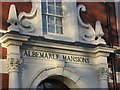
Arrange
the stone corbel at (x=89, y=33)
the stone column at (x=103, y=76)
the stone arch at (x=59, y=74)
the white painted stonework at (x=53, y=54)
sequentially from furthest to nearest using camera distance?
the stone corbel at (x=89, y=33) → the stone column at (x=103, y=76) → the stone arch at (x=59, y=74) → the white painted stonework at (x=53, y=54)

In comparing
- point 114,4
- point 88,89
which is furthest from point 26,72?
point 114,4

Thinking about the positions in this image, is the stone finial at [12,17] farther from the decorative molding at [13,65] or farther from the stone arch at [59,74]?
the stone arch at [59,74]

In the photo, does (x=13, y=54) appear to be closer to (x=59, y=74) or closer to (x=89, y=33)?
(x=59, y=74)

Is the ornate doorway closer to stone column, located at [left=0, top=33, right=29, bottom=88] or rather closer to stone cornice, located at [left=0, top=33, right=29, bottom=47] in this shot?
stone column, located at [left=0, top=33, right=29, bottom=88]

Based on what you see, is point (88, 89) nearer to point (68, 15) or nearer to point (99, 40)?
point (99, 40)

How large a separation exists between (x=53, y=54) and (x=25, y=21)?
5.43 ft

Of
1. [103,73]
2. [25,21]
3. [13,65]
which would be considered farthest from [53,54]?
[103,73]

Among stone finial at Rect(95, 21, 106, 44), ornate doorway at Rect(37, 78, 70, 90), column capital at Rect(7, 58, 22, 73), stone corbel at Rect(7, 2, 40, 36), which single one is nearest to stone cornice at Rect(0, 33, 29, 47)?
stone corbel at Rect(7, 2, 40, 36)

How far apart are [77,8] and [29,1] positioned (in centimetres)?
221

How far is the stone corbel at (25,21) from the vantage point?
43.1 feet

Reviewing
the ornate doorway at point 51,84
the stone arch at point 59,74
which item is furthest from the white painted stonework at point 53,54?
the ornate doorway at point 51,84

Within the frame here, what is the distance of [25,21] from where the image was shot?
1388 centimetres

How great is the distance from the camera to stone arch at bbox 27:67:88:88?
13.3 meters

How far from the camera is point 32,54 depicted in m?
13.5
